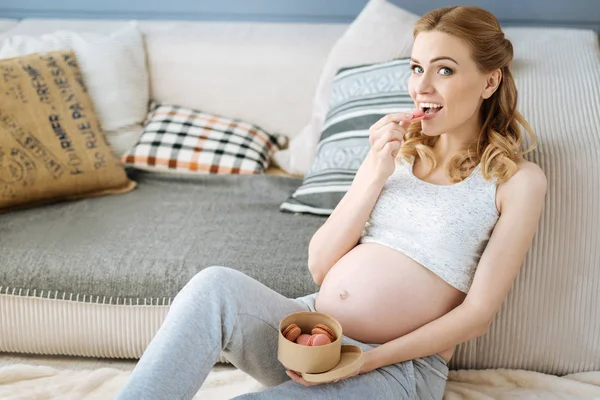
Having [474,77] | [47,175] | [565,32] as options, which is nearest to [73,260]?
[47,175]

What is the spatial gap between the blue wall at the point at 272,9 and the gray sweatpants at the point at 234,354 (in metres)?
1.47

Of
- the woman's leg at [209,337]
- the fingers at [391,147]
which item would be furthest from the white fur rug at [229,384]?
the fingers at [391,147]

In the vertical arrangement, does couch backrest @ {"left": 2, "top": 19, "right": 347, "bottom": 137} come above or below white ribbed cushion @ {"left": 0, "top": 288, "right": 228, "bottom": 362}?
above

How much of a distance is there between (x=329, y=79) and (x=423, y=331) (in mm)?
1110

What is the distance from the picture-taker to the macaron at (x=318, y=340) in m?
1.19

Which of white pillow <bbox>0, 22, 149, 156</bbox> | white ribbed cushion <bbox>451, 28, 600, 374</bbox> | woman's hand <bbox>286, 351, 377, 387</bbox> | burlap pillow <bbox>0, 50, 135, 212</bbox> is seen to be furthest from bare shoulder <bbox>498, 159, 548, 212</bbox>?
white pillow <bbox>0, 22, 149, 156</bbox>

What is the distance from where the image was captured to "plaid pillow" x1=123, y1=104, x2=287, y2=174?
2342 millimetres

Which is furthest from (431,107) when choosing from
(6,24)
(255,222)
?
(6,24)

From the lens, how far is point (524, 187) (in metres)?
1.37

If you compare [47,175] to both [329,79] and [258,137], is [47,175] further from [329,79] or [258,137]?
[329,79]

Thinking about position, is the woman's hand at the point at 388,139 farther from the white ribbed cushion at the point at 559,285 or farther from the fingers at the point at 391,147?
the white ribbed cushion at the point at 559,285

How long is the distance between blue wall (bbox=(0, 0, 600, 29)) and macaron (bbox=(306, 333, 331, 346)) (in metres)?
1.65

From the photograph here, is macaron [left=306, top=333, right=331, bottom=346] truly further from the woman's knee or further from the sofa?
the sofa

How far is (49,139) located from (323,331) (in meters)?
1.26
